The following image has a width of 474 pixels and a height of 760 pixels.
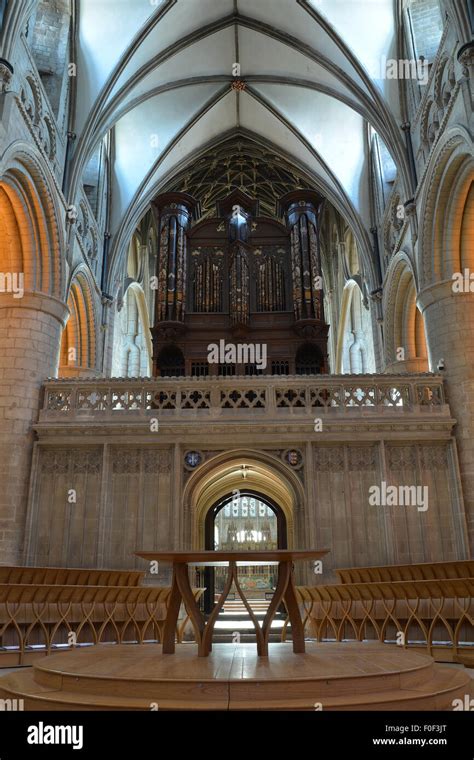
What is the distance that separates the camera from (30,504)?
35.3 ft

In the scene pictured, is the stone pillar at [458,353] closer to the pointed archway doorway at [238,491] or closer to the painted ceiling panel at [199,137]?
the pointed archway doorway at [238,491]

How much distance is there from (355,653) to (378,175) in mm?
15289

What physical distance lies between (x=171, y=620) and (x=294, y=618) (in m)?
1.01

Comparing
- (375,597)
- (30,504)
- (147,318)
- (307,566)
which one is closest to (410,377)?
(307,566)

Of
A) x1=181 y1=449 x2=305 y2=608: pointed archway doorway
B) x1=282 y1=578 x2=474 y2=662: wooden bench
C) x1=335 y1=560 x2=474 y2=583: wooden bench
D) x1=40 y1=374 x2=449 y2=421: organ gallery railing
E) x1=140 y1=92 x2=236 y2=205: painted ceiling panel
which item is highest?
x1=140 y1=92 x2=236 y2=205: painted ceiling panel

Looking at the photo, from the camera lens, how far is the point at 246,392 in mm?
11570

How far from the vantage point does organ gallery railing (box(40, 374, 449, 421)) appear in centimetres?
1130

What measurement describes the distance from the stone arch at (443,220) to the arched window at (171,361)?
7.72 m

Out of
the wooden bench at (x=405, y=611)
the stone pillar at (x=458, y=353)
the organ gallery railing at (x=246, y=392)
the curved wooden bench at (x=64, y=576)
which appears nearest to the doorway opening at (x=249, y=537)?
the organ gallery railing at (x=246, y=392)

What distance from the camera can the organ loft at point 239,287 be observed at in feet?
58.9

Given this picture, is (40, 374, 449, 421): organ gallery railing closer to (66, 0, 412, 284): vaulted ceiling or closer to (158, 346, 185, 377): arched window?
(66, 0, 412, 284): vaulted ceiling

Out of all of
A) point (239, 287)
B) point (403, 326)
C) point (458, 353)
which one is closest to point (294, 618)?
point (458, 353)

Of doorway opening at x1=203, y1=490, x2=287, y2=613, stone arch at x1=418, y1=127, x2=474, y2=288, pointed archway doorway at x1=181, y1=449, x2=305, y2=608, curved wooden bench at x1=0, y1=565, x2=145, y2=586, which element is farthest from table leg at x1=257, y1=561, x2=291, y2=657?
doorway opening at x1=203, y1=490, x2=287, y2=613

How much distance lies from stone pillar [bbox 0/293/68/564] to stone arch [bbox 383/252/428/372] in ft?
27.2
